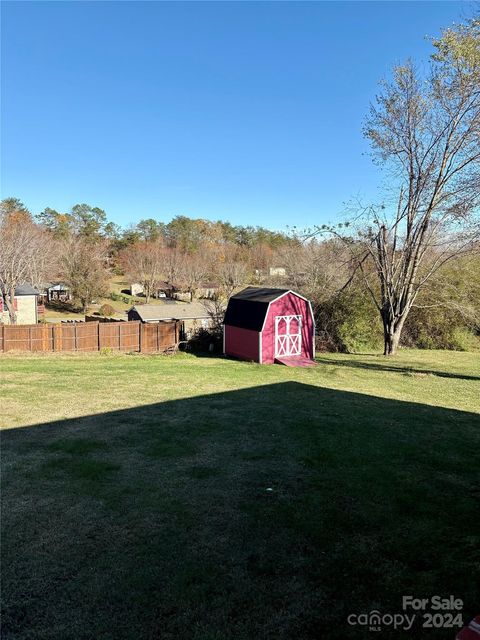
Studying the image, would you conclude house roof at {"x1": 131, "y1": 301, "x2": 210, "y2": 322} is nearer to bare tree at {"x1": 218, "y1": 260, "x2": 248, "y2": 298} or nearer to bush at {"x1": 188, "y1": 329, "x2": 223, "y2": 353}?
bush at {"x1": 188, "y1": 329, "x2": 223, "y2": 353}

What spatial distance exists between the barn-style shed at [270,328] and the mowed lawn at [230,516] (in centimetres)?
784

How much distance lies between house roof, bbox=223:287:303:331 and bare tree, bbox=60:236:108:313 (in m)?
26.3

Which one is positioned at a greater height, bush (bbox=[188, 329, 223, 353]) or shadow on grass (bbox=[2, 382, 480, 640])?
bush (bbox=[188, 329, 223, 353])

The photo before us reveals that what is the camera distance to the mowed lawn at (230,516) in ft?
10.6

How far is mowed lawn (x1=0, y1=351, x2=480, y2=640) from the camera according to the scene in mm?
3229

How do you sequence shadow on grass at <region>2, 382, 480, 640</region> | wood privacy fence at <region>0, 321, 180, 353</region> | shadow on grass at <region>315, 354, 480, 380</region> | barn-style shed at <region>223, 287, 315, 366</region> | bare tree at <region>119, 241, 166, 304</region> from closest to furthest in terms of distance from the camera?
shadow on grass at <region>2, 382, 480, 640</region>
shadow on grass at <region>315, 354, 480, 380</region>
barn-style shed at <region>223, 287, 315, 366</region>
wood privacy fence at <region>0, 321, 180, 353</region>
bare tree at <region>119, 241, 166, 304</region>

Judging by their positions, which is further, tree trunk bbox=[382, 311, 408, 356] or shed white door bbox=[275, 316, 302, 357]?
tree trunk bbox=[382, 311, 408, 356]

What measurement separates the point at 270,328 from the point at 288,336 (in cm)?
105

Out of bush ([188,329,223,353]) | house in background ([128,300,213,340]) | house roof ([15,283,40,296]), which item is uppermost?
house roof ([15,283,40,296])

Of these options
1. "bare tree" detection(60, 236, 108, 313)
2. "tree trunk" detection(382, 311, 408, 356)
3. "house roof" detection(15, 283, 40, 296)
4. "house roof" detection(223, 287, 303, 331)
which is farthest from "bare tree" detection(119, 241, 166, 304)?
"tree trunk" detection(382, 311, 408, 356)

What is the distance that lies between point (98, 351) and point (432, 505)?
709 inches

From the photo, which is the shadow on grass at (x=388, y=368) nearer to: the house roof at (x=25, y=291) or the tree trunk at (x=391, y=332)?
the tree trunk at (x=391, y=332)

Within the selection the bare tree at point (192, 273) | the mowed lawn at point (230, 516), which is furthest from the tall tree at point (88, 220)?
the mowed lawn at point (230, 516)

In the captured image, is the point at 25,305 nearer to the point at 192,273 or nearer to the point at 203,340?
the point at 203,340
